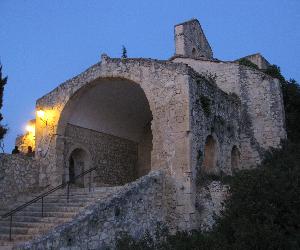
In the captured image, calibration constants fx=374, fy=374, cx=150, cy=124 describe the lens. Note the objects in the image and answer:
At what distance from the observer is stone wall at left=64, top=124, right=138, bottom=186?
1454 centimetres

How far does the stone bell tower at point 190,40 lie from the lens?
66.3 feet

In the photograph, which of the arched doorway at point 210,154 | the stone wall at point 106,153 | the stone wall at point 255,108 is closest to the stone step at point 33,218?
the stone wall at point 106,153

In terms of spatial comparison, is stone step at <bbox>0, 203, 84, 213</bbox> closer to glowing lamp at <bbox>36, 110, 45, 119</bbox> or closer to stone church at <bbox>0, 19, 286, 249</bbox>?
stone church at <bbox>0, 19, 286, 249</bbox>

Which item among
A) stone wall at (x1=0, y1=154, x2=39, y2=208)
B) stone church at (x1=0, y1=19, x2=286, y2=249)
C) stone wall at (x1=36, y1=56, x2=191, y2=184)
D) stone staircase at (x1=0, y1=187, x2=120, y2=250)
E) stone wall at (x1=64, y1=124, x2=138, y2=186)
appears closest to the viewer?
stone staircase at (x1=0, y1=187, x2=120, y2=250)

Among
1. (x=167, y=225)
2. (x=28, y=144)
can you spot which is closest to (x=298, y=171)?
(x=167, y=225)

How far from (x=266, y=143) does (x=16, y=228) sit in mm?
9958

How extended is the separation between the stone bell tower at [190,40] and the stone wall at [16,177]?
383 inches

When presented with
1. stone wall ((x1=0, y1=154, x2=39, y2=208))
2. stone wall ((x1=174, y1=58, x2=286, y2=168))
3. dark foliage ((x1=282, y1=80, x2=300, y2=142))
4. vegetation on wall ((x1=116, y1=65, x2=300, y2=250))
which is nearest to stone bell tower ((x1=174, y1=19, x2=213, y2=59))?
stone wall ((x1=174, y1=58, x2=286, y2=168))

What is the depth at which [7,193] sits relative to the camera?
40.4 ft

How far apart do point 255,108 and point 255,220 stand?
915cm

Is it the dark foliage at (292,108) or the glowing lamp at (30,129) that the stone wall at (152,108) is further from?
the dark foliage at (292,108)

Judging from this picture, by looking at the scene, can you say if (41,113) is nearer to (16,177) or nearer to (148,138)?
(16,177)

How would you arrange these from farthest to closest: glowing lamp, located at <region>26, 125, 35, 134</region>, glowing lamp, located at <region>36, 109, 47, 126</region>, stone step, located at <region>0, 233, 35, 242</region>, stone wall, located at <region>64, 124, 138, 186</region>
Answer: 1. glowing lamp, located at <region>26, 125, 35, 134</region>
2. stone wall, located at <region>64, 124, 138, 186</region>
3. glowing lamp, located at <region>36, 109, 47, 126</region>
4. stone step, located at <region>0, 233, 35, 242</region>

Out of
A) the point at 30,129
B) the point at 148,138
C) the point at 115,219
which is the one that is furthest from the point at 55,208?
the point at 30,129
